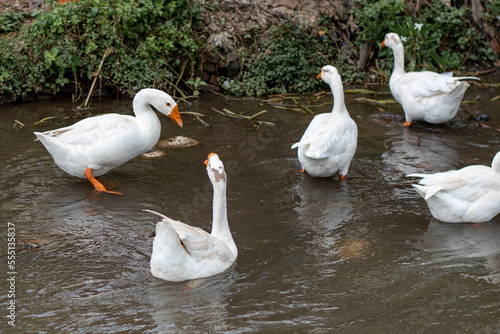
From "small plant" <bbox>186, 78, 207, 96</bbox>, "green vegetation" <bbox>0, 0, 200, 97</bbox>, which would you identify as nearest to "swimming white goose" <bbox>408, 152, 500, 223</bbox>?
"small plant" <bbox>186, 78, 207, 96</bbox>

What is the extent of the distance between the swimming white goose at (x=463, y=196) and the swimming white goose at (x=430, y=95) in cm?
317

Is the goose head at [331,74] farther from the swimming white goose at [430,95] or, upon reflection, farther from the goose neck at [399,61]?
the goose neck at [399,61]

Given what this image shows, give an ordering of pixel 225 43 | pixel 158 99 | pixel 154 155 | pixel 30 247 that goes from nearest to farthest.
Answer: pixel 30 247 < pixel 158 99 < pixel 154 155 < pixel 225 43

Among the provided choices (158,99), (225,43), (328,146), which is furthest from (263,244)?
(225,43)

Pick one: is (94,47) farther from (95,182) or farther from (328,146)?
(328,146)

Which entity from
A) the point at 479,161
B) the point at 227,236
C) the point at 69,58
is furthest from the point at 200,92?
the point at 227,236

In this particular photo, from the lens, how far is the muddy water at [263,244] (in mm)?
4180

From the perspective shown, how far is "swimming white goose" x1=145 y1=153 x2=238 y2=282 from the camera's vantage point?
450 centimetres

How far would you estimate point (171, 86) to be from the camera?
1102 centimetres

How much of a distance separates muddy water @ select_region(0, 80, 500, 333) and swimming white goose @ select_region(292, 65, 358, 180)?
0.24 metres

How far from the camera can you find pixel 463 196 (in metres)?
5.87

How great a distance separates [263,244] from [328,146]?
1.80 metres

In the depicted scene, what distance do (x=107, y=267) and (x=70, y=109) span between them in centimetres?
592

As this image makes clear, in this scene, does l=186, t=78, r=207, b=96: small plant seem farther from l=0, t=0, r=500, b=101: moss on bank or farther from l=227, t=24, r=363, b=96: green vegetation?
l=227, t=24, r=363, b=96: green vegetation
